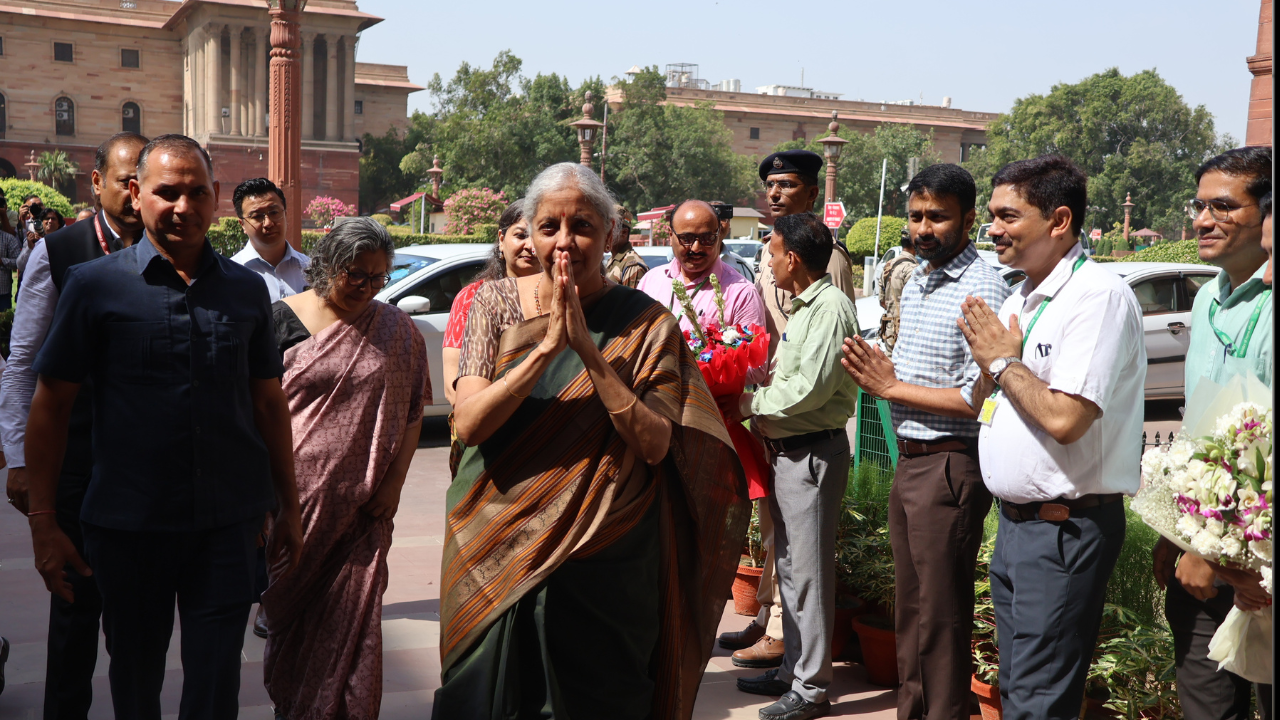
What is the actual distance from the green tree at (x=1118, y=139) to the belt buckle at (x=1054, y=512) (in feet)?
206

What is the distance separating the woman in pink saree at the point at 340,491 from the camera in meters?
3.70

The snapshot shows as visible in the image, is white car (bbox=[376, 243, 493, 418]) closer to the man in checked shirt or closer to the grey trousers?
the grey trousers

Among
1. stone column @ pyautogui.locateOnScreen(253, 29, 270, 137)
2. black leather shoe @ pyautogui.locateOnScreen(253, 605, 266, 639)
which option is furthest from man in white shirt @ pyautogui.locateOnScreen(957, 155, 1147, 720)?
stone column @ pyautogui.locateOnScreen(253, 29, 270, 137)

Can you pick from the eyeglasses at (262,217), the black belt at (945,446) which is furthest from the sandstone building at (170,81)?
the black belt at (945,446)

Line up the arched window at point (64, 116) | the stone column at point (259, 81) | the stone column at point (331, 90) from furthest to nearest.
A: the arched window at point (64, 116), the stone column at point (331, 90), the stone column at point (259, 81)

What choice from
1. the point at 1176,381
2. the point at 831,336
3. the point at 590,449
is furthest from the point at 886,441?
the point at 1176,381

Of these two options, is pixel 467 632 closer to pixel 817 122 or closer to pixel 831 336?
pixel 831 336

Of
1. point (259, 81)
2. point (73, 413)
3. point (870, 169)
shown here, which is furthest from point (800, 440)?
point (870, 169)

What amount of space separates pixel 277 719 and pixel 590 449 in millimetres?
1863

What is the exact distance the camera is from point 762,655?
4449 millimetres

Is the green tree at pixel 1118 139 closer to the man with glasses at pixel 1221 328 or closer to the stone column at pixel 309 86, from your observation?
the stone column at pixel 309 86

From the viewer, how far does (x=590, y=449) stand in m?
2.73

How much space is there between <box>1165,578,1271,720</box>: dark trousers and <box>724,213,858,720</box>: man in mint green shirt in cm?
130

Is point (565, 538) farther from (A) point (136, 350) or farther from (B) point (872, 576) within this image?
(B) point (872, 576)
